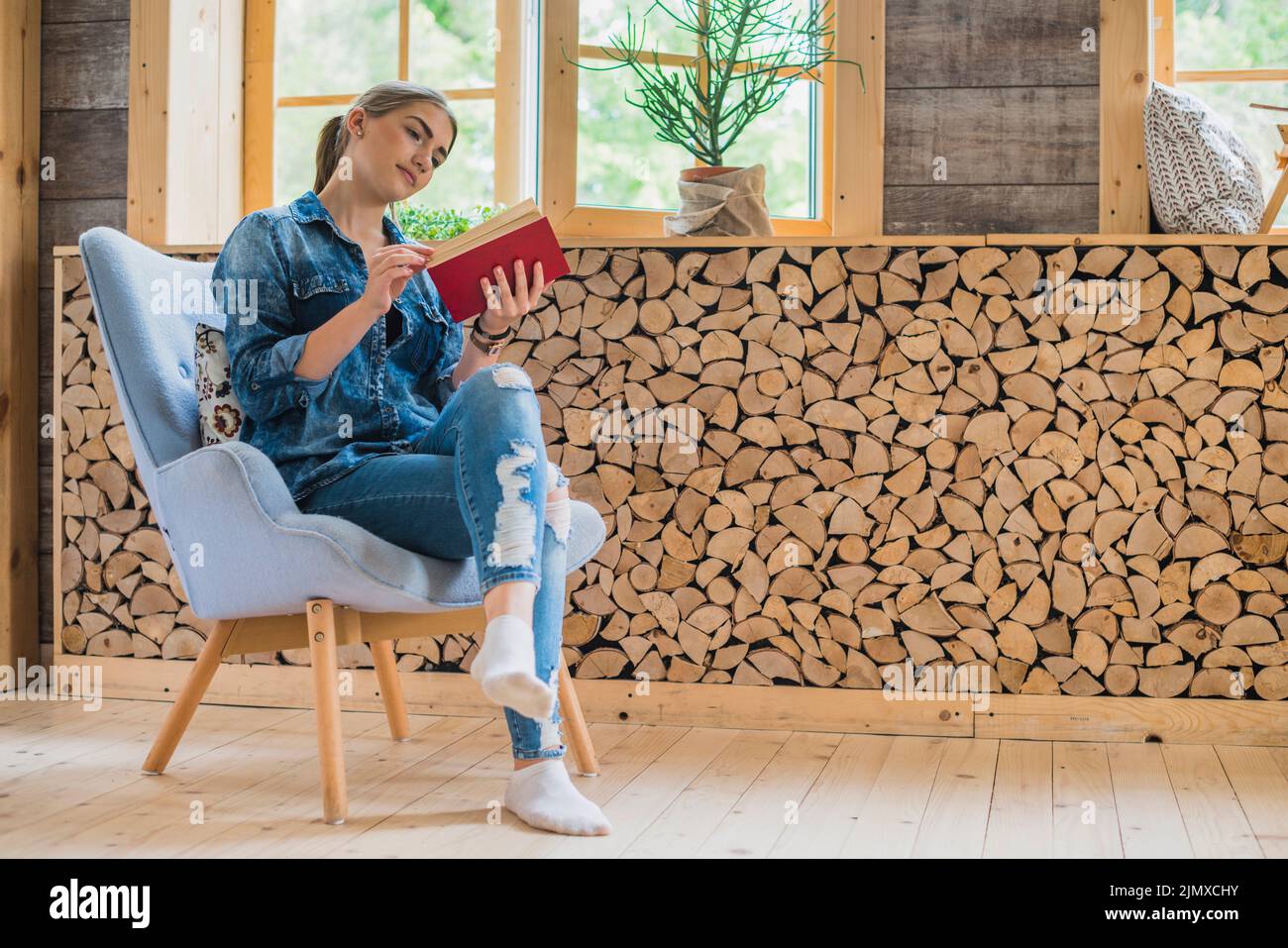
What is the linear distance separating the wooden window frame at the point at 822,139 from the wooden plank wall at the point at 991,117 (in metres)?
0.04

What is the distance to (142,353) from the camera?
6.24 ft

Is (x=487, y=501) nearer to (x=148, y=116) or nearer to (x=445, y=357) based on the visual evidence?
(x=445, y=357)

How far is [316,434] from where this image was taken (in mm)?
1847

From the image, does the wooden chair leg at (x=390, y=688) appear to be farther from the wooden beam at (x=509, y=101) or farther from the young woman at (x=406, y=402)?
the wooden beam at (x=509, y=101)

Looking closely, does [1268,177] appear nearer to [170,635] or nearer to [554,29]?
[554,29]

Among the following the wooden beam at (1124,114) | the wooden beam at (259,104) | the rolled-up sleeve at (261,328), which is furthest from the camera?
the wooden beam at (259,104)

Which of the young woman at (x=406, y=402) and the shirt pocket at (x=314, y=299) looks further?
the shirt pocket at (x=314, y=299)

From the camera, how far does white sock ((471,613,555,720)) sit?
1.45m

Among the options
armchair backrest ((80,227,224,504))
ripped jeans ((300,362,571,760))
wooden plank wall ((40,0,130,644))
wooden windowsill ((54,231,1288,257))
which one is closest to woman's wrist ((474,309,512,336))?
ripped jeans ((300,362,571,760))

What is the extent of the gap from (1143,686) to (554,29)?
5.93 ft

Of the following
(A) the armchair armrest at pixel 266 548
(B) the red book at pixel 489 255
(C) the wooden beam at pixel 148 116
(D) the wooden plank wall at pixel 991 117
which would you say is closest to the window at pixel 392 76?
(C) the wooden beam at pixel 148 116

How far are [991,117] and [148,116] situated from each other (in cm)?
185

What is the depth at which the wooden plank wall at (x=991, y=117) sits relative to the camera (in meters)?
2.51

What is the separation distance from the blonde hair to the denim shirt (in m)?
0.07
